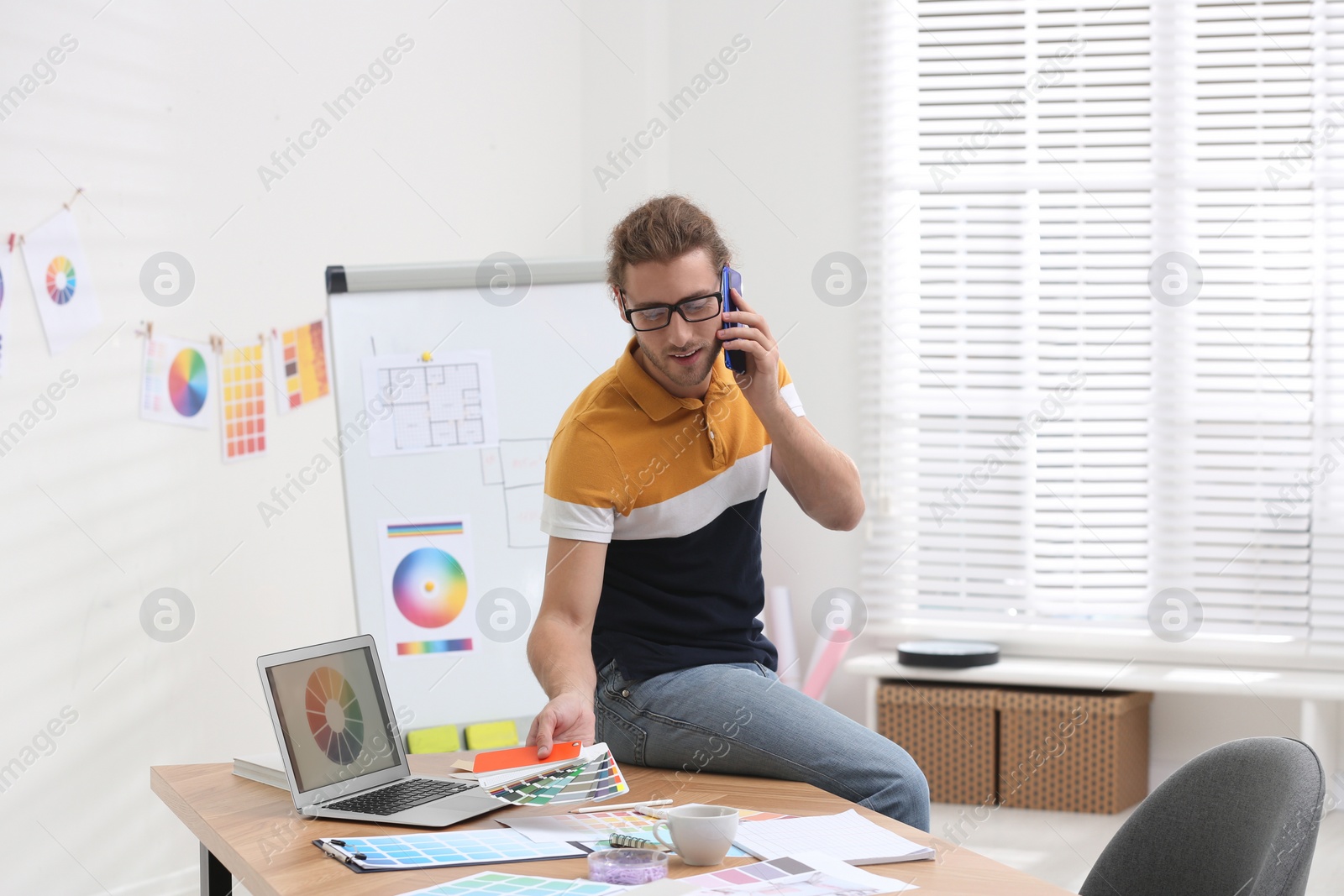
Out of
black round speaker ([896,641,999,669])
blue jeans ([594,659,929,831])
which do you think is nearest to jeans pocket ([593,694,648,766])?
blue jeans ([594,659,929,831])

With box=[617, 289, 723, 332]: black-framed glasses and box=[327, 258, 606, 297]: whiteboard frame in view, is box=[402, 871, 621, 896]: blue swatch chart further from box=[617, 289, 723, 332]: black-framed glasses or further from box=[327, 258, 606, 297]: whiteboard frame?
box=[327, 258, 606, 297]: whiteboard frame

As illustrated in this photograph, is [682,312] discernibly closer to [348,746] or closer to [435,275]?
[348,746]

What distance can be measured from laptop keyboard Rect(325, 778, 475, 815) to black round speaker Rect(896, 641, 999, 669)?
7.98ft

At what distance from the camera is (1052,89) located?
3.87 meters

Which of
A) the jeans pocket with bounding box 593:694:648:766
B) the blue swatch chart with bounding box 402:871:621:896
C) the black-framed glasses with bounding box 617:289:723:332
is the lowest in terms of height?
the jeans pocket with bounding box 593:694:648:766

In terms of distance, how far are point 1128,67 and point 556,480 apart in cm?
282

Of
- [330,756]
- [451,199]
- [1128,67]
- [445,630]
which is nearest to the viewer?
[330,756]

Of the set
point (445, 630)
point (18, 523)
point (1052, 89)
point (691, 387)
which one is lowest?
point (445, 630)

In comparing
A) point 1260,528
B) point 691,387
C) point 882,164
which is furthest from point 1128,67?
point 691,387

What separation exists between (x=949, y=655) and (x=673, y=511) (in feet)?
6.96

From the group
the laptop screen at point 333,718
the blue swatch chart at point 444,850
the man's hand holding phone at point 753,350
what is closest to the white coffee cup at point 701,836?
the blue swatch chart at point 444,850

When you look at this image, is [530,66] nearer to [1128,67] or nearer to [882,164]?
[882,164]

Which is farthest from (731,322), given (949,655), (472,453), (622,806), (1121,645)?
(1121,645)

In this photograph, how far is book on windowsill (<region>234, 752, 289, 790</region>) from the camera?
5.32 ft
